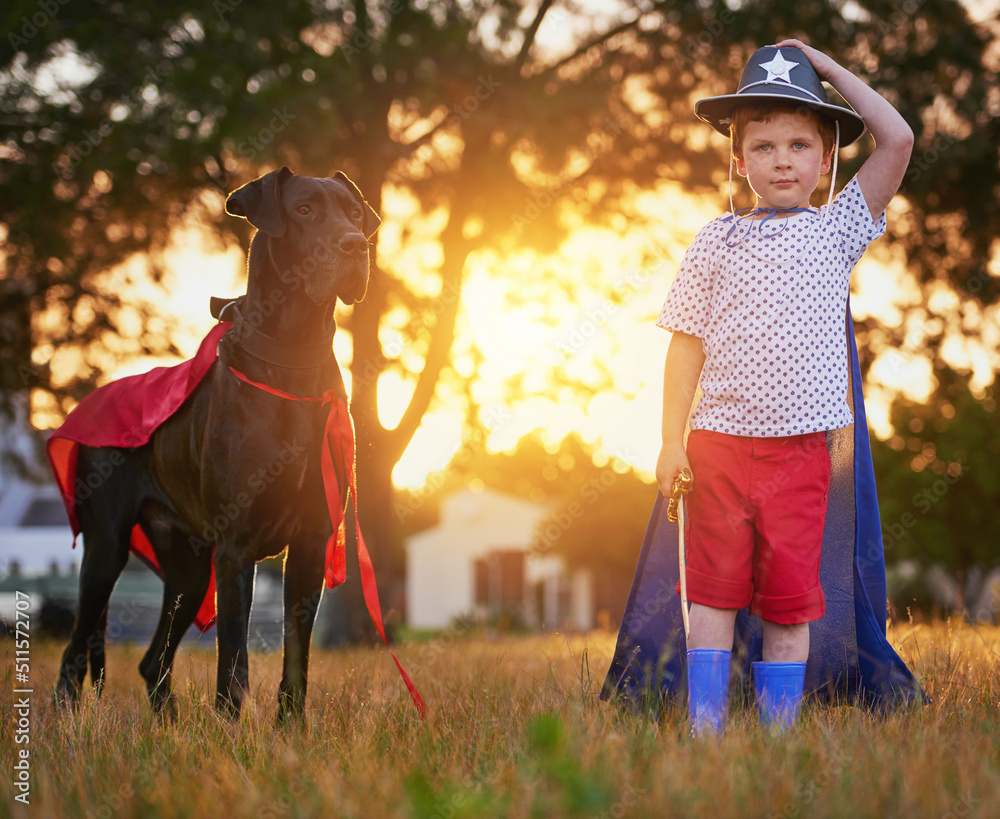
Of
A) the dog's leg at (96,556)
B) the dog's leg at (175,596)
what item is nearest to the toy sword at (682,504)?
the dog's leg at (175,596)

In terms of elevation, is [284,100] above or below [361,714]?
above

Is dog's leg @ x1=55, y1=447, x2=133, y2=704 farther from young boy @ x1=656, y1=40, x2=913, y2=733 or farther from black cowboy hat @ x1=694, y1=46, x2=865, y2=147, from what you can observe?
black cowboy hat @ x1=694, y1=46, x2=865, y2=147

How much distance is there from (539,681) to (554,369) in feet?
19.4

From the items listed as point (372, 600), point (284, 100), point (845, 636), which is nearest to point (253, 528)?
point (372, 600)

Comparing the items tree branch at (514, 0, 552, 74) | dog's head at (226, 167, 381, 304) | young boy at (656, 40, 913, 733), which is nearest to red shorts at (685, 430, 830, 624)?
young boy at (656, 40, 913, 733)

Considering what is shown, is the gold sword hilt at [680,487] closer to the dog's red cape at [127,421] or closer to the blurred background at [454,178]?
the dog's red cape at [127,421]

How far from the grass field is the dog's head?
147 cm

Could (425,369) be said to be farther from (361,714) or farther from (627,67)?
(361,714)

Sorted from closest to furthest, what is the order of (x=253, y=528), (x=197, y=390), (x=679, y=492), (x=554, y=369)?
(x=679, y=492)
(x=253, y=528)
(x=197, y=390)
(x=554, y=369)

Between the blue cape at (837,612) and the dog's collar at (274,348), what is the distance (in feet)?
4.62

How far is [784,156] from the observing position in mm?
2934

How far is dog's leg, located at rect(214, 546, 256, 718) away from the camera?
3182mm

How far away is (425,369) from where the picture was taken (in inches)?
354

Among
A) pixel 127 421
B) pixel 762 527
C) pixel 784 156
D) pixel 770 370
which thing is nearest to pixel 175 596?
pixel 127 421
